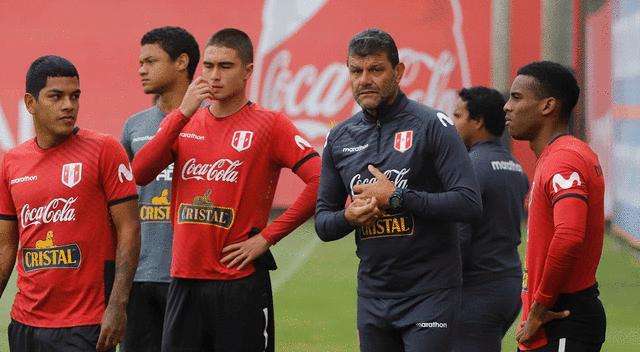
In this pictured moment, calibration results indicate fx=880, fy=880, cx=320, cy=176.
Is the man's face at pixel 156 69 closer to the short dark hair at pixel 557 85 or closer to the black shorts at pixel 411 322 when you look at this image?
the black shorts at pixel 411 322

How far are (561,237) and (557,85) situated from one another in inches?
29.6

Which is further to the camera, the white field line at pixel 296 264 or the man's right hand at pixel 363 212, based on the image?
the white field line at pixel 296 264

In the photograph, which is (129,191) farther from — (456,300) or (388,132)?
(456,300)

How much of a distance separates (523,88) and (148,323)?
2.68 m

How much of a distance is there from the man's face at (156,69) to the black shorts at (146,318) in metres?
1.21

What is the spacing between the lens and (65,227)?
13.6ft

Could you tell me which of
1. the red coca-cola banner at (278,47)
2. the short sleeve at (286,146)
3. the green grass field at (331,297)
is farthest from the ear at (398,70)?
the red coca-cola banner at (278,47)

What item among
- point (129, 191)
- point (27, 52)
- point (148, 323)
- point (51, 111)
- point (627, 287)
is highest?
point (27, 52)

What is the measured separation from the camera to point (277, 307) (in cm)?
955

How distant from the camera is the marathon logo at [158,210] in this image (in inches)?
211

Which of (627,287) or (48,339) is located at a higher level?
(48,339)

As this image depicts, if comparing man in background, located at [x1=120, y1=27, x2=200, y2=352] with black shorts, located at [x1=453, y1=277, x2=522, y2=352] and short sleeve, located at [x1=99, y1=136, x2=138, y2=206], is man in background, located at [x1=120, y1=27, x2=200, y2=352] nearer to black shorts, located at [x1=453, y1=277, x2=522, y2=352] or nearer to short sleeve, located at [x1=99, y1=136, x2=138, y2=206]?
short sleeve, located at [x1=99, y1=136, x2=138, y2=206]

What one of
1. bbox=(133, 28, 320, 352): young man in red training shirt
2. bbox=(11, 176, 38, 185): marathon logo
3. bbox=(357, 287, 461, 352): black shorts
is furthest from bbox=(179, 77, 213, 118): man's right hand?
bbox=(357, 287, 461, 352): black shorts

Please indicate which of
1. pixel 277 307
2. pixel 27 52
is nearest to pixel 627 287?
pixel 277 307
